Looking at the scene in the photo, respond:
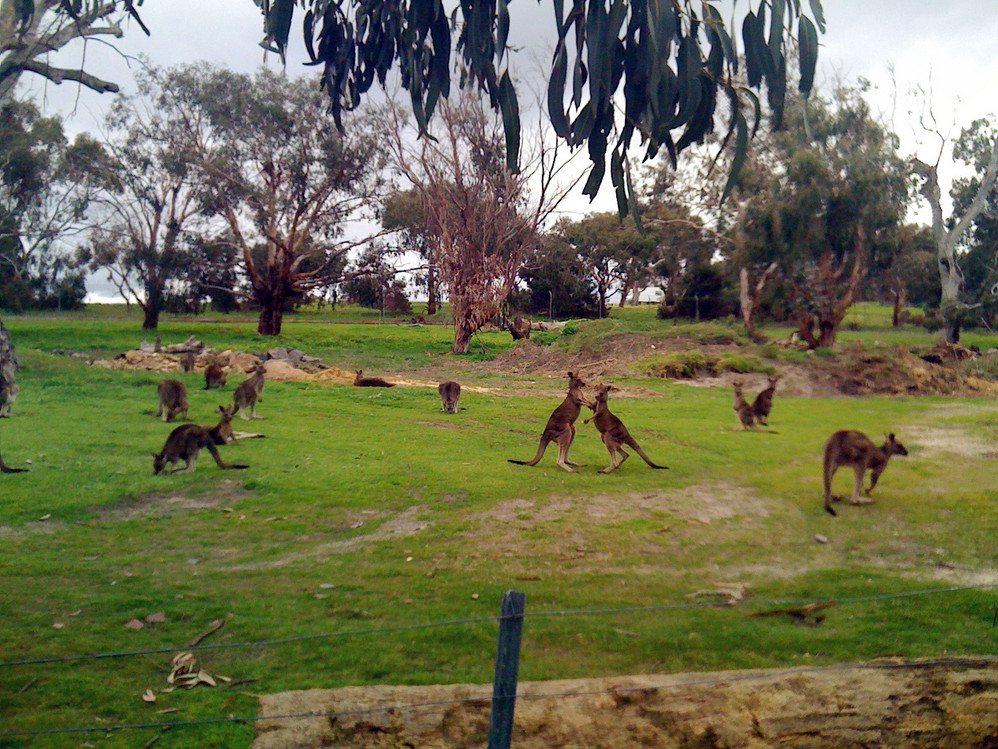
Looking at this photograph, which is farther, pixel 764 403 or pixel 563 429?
pixel 563 429

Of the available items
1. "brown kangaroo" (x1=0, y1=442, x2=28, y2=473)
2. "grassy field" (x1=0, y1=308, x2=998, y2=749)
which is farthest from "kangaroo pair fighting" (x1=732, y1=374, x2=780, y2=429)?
"brown kangaroo" (x1=0, y1=442, x2=28, y2=473)

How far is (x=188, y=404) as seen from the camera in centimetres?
891

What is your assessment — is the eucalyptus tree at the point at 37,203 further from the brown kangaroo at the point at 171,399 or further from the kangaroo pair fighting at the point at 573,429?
the kangaroo pair fighting at the point at 573,429

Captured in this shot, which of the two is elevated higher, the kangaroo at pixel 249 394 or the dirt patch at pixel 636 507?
the kangaroo at pixel 249 394

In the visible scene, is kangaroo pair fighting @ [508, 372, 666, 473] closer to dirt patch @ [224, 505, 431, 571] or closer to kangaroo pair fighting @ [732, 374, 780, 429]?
kangaroo pair fighting @ [732, 374, 780, 429]

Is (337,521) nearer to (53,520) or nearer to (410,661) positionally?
(410,661)

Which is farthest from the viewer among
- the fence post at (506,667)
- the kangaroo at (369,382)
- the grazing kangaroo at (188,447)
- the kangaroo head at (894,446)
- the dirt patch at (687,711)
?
the kangaroo at (369,382)

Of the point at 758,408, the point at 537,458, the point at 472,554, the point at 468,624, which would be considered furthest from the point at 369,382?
the point at 468,624

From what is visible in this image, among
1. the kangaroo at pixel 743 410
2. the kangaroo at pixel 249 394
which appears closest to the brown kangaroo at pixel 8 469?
the kangaroo at pixel 249 394

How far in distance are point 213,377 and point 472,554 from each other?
5.76 meters

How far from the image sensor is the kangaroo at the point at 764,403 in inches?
248

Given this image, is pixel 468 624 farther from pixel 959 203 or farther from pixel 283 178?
pixel 283 178

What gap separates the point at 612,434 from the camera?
691cm

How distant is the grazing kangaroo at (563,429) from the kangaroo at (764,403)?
1359 millimetres
